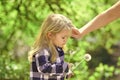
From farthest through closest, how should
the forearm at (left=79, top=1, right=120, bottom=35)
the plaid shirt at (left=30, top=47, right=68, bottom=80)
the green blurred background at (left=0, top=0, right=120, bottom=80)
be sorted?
1. the green blurred background at (left=0, top=0, right=120, bottom=80)
2. the forearm at (left=79, top=1, right=120, bottom=35)
3. the plaid shirt at (left=30, top=47, right=68, bottom=80)

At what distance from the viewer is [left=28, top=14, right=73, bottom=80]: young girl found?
341 cm

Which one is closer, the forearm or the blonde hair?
the blonde hair

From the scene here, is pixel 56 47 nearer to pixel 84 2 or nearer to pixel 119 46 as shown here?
pixel 84 2

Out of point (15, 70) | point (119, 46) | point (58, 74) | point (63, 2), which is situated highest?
point (119, 46)

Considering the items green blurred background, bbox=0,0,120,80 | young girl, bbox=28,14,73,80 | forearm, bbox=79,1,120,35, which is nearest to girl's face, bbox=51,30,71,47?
young girl, bbox=28,14,73,80

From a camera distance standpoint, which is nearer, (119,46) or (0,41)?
(0,41)

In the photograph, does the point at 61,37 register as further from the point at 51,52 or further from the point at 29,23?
the point at 29,23

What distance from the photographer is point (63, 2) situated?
17.9ft

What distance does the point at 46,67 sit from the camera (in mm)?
3381

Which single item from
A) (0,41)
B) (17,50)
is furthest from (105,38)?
(0,41)

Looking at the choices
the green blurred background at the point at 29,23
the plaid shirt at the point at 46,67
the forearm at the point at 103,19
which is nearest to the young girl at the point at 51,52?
the plaid shirt at the point at 46,67

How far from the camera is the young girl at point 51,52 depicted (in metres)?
3.41

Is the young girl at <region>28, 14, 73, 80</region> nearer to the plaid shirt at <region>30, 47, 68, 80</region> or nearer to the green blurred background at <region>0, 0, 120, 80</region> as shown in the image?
the plaid shirt at <region>30, 47, 68, 80</region>

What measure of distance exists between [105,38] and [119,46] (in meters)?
4.69
